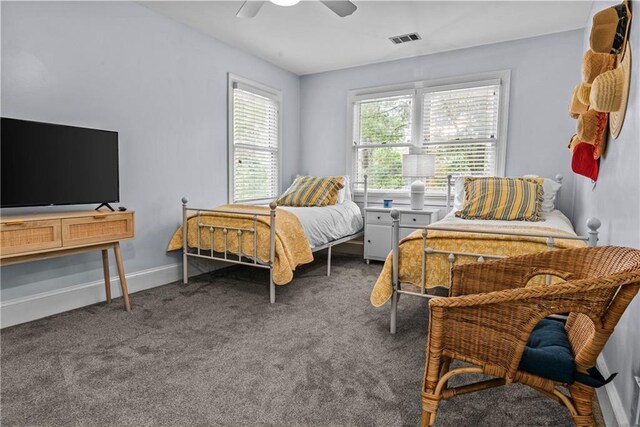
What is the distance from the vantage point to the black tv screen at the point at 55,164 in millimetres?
2213

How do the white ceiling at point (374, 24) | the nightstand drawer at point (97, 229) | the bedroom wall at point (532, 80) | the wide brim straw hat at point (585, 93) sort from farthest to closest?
the bedroom wall at point (532, 80), the white ceiling at point (374, 24), the nightstand drawer at point (97, 229), the wide brim straw hat at point (585, 93)

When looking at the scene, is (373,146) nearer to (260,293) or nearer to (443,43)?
(443,43)

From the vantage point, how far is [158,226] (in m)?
3.36

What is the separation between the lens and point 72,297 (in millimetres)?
2740

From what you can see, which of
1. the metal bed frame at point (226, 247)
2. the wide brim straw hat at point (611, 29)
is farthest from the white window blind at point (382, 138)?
the wide brim straw hat at point (611, 29)

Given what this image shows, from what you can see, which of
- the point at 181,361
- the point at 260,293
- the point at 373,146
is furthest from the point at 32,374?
the point at 373,146

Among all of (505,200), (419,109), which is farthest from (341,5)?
(419,109)

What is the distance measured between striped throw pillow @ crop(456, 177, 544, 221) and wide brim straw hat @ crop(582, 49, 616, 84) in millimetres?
1162

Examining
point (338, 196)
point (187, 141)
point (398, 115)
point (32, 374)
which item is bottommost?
point (32, 374)

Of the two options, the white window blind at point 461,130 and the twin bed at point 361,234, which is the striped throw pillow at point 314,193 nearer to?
the twin bed at point 361,234

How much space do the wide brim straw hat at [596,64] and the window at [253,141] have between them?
3117 mm

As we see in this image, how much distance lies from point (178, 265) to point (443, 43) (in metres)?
3.47

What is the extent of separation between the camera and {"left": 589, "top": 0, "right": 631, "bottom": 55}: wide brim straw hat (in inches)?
71.2

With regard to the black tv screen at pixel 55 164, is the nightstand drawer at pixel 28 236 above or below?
below
